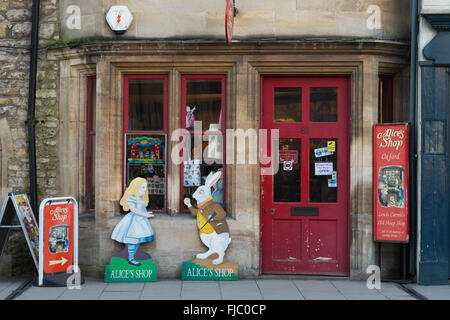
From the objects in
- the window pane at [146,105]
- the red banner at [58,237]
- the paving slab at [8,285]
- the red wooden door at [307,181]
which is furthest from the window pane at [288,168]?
the paving slab at [8,285]

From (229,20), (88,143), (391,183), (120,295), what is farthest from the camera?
(88,143)

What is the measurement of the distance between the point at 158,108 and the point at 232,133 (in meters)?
1.20

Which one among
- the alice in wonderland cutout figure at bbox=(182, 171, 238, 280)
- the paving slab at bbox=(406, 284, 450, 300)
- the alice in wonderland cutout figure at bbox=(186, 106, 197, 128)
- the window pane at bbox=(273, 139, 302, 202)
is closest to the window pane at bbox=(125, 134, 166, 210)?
the alice in wonderland cutout figure at bbox=(186, 106, 197, 128)

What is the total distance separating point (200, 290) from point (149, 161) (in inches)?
82.5

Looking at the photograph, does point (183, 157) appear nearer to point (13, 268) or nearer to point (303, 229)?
point (303, 229)

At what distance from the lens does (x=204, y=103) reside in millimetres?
7734

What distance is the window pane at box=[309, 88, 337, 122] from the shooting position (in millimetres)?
7695

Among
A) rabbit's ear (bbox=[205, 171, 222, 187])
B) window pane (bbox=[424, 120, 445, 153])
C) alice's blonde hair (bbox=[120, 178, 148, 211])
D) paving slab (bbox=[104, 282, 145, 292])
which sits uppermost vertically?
window pane (bbox=[424, 120, 445, 153])

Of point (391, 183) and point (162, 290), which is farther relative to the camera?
point (391, 183)

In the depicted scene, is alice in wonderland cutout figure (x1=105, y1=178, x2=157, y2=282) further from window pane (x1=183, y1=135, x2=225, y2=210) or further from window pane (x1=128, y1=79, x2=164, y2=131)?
window pane (x1=128, y1=79, x2=164, y2=131)

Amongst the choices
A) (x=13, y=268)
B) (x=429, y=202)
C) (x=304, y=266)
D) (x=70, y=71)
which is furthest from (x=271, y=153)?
(x=13, y=268)

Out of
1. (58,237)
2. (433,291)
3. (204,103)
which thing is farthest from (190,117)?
(433,291)

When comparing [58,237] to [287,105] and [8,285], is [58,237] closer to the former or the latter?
[8,285]

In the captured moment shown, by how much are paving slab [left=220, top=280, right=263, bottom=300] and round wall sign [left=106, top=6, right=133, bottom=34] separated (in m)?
3.93
